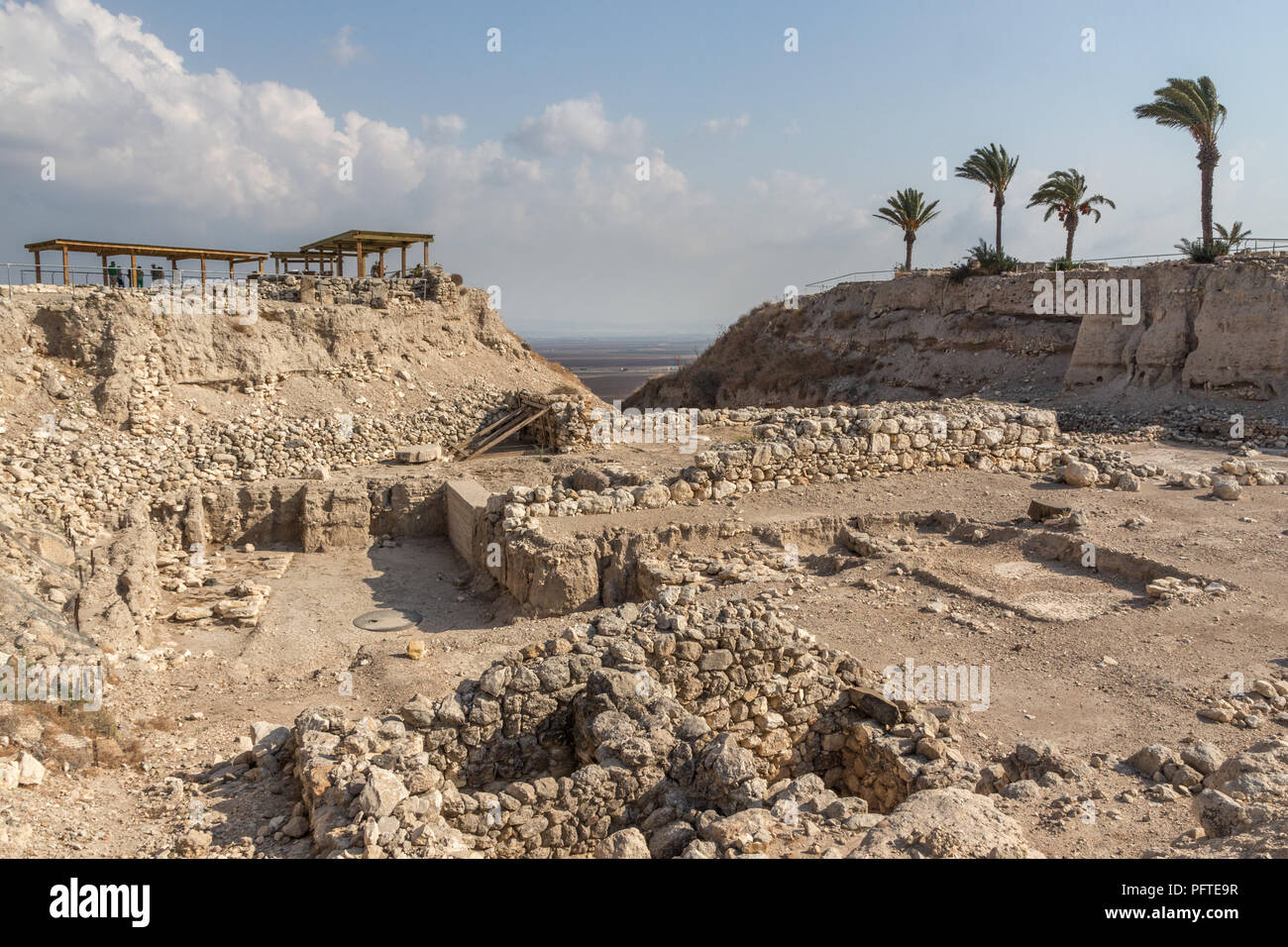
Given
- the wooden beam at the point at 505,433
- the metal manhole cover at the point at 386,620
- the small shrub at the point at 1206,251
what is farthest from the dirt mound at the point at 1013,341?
the metal manhole cover at the point at 386,620

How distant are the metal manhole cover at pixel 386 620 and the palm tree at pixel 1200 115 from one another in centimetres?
2205

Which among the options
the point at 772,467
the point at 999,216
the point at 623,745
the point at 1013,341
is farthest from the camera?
the point at 999,216

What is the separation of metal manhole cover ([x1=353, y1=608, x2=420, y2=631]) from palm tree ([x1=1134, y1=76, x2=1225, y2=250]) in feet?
72.3

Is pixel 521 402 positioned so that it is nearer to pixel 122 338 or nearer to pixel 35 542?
pixel 122 338

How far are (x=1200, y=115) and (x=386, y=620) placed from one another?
2365 cm

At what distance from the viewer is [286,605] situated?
1130cm

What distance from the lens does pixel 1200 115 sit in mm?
21875

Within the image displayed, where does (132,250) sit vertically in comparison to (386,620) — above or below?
Answer: above

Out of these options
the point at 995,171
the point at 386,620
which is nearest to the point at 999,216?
the point at 995,171

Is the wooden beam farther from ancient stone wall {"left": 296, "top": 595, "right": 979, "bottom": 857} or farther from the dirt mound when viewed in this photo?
the dirt mound

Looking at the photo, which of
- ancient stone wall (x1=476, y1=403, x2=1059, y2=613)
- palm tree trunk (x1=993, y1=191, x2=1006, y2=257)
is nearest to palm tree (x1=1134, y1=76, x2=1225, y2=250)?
palm tree trunk (x1=993, y1=191, x2=1006, y2=257)

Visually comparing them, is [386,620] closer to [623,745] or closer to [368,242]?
[623,745]

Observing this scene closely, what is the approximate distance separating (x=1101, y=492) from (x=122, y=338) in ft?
54.2

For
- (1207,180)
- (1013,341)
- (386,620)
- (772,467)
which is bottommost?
(386,620)
